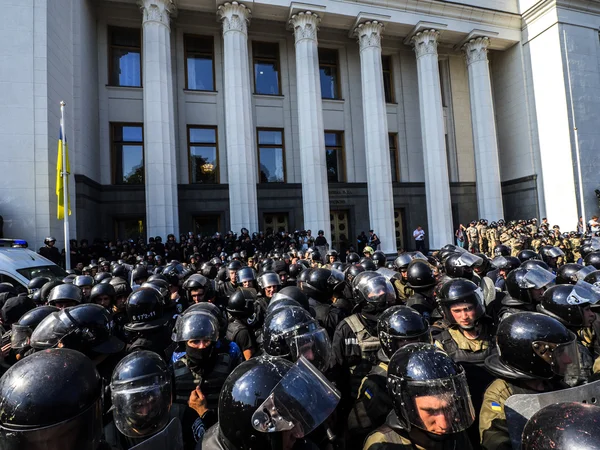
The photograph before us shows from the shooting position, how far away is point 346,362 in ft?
10.8

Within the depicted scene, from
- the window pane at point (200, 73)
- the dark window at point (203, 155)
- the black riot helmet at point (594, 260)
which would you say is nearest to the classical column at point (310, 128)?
the dark window at point (203, 155)

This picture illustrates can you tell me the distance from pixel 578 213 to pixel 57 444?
22420 millimetres

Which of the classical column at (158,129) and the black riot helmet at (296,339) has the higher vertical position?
the classical column at (158,129)

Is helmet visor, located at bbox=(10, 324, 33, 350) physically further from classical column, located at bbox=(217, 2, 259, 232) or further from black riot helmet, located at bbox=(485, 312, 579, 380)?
classical column, located at bbox=(217, 2, 259, 232)

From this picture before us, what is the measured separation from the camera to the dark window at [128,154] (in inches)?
691

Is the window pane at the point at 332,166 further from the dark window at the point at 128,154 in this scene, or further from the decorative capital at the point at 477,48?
the dark window at the point at 128,154

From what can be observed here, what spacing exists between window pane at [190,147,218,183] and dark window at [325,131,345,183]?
18.5 ft

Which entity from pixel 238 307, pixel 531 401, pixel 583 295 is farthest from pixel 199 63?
pixel 531 401

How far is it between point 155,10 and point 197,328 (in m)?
16.1

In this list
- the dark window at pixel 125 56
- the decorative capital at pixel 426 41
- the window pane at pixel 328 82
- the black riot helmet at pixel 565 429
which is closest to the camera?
the black riot helmet at pixel 565 429

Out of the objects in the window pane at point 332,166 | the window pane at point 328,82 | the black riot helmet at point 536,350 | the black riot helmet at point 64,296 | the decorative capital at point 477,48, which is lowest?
the black riot helmet at point 536,350

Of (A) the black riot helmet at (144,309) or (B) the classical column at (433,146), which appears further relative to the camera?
(B) the classical column at (433,146)

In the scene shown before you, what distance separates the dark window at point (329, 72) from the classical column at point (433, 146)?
13.5 feet

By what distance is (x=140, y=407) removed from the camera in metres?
1.94
